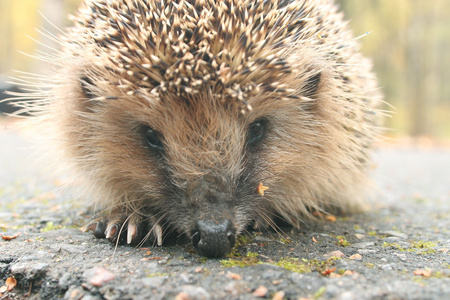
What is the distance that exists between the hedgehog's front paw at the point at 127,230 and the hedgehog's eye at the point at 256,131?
2.69 feet

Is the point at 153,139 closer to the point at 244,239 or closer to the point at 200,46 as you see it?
the point at 200,46

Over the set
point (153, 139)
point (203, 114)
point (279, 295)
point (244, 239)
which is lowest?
point (279, 295)

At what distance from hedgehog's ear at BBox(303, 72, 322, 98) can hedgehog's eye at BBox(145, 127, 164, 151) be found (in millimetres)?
1076

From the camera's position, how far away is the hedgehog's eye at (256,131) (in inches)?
110

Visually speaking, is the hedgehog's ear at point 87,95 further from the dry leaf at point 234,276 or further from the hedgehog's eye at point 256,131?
the dry leaf at point 234,276

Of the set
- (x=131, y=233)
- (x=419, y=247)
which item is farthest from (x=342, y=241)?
(x=131, y=233)

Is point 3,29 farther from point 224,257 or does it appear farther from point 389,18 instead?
point 224,257

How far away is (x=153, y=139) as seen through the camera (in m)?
2.77

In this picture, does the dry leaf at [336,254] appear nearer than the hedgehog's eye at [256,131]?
Yes

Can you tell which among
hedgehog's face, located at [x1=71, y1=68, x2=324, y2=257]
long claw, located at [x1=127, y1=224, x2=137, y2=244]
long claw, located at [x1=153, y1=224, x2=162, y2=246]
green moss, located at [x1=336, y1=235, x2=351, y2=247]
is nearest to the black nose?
hedgehog's face, located at [x1=71, y1=68, x2=324, y2=257]

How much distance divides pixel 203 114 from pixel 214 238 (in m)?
0.74

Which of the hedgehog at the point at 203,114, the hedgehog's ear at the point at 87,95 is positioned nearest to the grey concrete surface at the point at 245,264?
the hedgehog at the point at 203,114

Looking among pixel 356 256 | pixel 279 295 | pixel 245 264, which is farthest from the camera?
pixel 356 256

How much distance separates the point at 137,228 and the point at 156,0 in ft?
4.97
